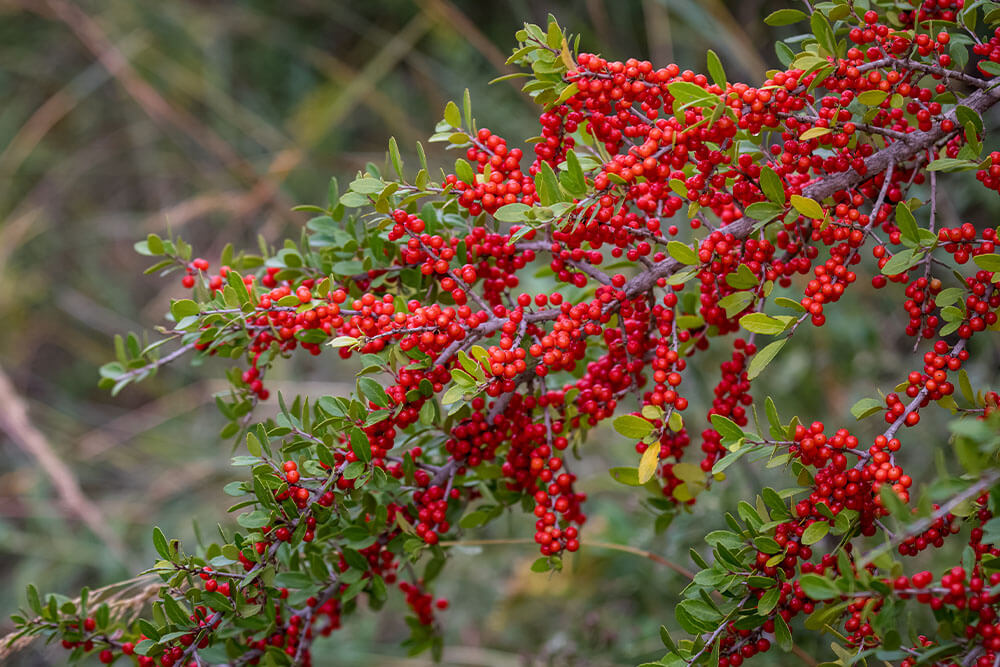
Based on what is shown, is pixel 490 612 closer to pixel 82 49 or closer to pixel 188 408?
pixel 188 408

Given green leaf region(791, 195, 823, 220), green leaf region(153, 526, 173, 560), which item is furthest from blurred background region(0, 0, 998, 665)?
green leaf region(791, 195, 823, 220)

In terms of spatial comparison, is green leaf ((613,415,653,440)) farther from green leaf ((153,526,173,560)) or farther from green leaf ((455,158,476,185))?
green leaf ((153,526,173,560))

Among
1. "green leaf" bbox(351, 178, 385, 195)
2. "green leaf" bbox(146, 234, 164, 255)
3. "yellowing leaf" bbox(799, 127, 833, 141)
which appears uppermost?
"green leaf" bbox(146, 234, 164, 255)

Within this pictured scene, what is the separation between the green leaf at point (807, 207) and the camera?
0.67m

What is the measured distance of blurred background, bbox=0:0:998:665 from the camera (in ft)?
5.35

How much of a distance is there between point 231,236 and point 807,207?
8.14 feet

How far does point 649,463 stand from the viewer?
0.73 meters

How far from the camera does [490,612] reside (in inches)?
71.4

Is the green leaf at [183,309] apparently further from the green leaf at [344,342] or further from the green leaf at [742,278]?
the green leaf at [742,278]

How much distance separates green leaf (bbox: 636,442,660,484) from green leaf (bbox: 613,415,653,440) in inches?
0.6

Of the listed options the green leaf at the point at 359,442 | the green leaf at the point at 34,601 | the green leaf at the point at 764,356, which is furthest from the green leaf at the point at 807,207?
the green leaf at the point at 34,601

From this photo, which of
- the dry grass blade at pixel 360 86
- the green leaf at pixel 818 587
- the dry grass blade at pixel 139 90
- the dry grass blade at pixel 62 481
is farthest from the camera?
the dry grass blade at pixel 139 90

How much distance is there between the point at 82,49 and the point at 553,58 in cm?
300

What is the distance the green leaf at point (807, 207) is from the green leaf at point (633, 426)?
0.24 metres
